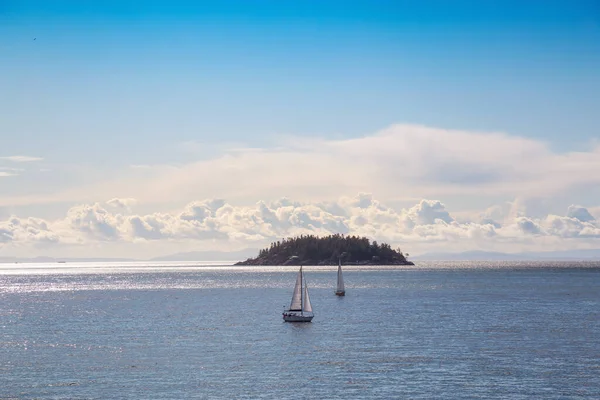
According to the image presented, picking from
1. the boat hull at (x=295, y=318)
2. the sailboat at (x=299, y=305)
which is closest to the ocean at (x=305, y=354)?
the boat hull at (x=295, y=318)

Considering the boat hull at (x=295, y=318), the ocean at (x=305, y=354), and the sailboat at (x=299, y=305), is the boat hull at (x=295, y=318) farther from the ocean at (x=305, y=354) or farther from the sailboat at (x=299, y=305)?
the ocean at (x=305, y=354)

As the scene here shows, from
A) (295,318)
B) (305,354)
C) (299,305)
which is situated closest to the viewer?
(305,354)

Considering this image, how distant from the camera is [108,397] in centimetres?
6444

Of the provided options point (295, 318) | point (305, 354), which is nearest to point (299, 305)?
point (295, 318)

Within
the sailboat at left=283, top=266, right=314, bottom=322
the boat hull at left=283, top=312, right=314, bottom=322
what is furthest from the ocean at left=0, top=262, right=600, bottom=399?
the sailboat at left=283, top=266, right=314, bottom=322

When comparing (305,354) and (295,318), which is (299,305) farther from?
(305,354)

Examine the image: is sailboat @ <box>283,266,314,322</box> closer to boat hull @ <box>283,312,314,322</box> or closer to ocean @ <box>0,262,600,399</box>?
boat hull @ <box>283,312,314,322</box>

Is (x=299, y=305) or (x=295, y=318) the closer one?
(x=295, y=318)

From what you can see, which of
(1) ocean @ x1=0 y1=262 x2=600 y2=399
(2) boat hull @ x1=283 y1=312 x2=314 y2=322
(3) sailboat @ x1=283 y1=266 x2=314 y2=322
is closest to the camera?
(1) ocean @ x1=0 y1=262 x2=600 y2=399

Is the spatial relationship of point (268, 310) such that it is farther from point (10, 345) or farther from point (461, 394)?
point (461, 394)

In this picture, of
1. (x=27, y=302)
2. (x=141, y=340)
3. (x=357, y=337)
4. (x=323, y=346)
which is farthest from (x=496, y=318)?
(x=27, y=302)

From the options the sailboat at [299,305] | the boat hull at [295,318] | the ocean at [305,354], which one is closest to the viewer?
the ocean at [305,354]

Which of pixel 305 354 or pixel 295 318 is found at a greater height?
pixel 295 318

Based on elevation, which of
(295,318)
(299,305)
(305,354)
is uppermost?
(299,305)
